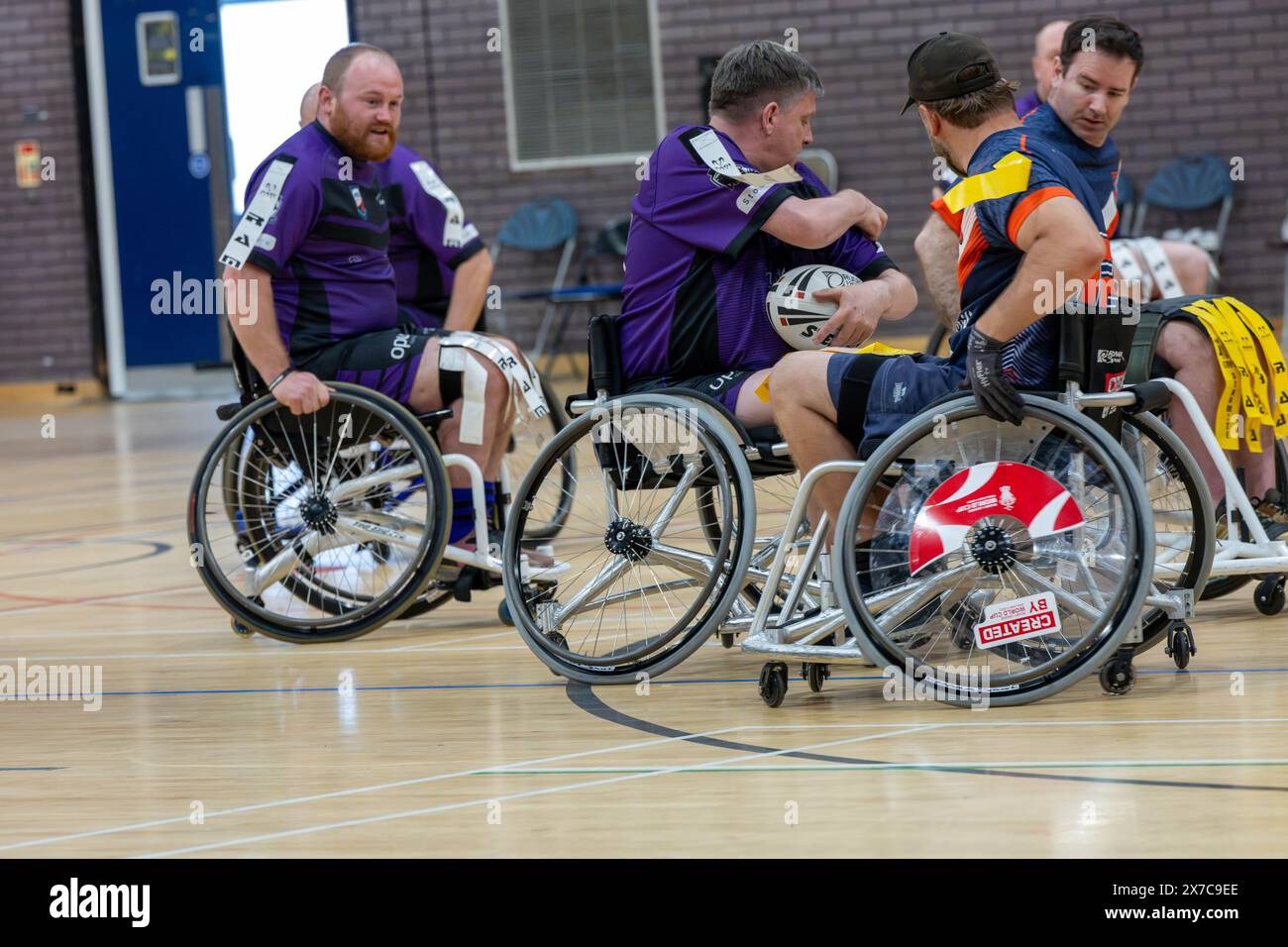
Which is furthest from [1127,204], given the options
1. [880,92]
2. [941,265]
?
[941,265]

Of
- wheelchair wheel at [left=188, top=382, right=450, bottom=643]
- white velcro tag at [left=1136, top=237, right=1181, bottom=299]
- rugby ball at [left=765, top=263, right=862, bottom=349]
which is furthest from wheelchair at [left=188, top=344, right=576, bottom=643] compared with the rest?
white velcro tag at [left=1136, top=237, right=1181, bottom=299]

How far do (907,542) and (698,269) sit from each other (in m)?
0.68

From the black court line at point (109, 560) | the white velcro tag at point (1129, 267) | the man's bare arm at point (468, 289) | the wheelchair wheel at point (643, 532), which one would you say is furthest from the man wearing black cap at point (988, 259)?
the black court line at point (109, 560)

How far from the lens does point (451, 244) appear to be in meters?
4.33

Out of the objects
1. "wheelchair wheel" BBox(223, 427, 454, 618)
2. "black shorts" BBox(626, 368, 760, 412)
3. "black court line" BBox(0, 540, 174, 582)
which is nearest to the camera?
"black shorts" BBox(626, 368, 760, 412)

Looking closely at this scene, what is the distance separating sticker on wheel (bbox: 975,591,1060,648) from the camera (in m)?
2.55

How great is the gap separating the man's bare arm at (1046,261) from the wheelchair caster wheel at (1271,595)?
1.06 meters

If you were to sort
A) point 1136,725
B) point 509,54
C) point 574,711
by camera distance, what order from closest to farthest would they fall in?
point 1136,725 < point 574,711 < point 509,54

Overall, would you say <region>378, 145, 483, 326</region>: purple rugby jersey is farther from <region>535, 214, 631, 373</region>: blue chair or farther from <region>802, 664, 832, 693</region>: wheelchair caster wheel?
<region>535, 214, 631, 373</region>: blue chair

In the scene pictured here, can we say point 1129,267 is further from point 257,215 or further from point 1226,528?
point 257,215

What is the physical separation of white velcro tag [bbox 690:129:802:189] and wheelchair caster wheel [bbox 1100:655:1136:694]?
39.2 inches

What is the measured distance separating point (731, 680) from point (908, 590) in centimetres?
48
